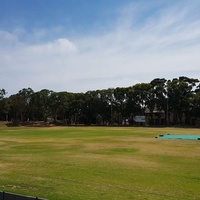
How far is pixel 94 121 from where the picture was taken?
11325 centimetres

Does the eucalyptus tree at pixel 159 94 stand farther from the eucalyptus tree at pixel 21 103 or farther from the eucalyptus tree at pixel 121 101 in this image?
the eucalyptus tree at pixel 21 103

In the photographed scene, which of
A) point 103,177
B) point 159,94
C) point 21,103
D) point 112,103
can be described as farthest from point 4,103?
point 103,177

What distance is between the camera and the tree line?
95875 millimetres

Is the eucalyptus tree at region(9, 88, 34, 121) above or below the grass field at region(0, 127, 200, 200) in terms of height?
above

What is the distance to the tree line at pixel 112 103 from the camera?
95875mm

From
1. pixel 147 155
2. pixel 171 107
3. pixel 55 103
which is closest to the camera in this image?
pixel 147 155

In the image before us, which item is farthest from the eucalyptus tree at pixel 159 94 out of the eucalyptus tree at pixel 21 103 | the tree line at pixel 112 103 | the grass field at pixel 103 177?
the grass field at pixel 103 177

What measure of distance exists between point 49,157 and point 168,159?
8316mm

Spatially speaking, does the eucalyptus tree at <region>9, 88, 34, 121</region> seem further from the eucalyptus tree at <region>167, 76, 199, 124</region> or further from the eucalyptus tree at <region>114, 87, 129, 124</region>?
the eucalyptus tree at <region>167, 76, 199, 124</region>

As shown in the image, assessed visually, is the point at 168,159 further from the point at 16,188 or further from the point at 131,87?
the point at 131,87

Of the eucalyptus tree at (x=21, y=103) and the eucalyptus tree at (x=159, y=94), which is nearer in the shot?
the eucalyptus tree at (x=159, y=94)

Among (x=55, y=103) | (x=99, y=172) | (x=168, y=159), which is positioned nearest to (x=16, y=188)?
(x=99, y=172)

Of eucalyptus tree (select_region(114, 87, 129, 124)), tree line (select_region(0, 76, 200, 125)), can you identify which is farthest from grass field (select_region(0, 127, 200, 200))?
eucalyptus tree (select_region(114, 87, 129, 124))

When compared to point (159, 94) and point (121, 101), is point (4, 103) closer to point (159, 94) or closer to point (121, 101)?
point (121, 101)
